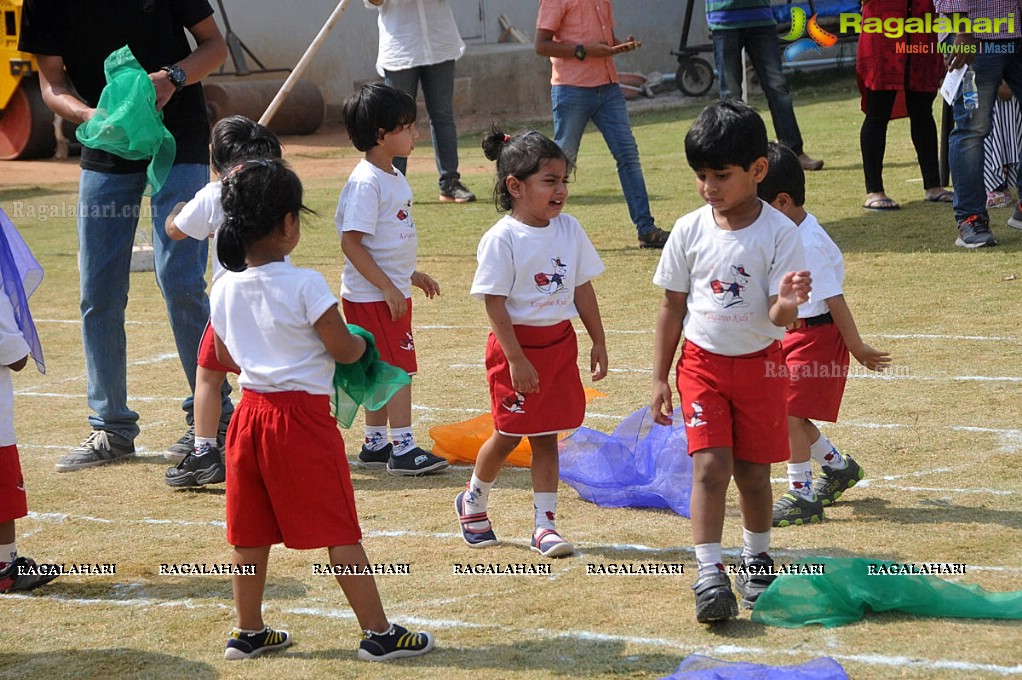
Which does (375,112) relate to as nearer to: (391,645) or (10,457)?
(10,457)

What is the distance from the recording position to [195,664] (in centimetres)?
369

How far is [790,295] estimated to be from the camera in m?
3.71

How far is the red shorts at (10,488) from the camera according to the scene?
432cm

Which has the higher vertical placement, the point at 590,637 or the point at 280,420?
the point at 280,420

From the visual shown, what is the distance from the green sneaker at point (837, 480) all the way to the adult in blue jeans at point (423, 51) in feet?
23.5

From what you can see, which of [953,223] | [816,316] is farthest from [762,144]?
[953,223]

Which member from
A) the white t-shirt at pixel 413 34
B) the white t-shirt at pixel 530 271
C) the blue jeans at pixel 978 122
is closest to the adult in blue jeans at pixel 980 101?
the blue jeans at pixel 978 122

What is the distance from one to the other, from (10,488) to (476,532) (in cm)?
158

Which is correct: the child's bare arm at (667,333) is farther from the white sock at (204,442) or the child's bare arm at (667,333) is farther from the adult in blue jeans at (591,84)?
the adult in blue jeans at (591,84)

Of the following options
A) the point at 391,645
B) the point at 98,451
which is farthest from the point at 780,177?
the point at 98,451

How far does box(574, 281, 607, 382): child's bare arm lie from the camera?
4559mm

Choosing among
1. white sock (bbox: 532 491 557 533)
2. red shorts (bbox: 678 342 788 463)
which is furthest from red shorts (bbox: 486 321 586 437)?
red shorts (bbox: 678 342 788 463)

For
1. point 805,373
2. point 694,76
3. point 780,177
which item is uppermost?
point 780,177

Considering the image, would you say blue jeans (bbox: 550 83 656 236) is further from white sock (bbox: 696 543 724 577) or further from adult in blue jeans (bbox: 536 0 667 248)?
white sock (bbox: 696 543 724 577)
